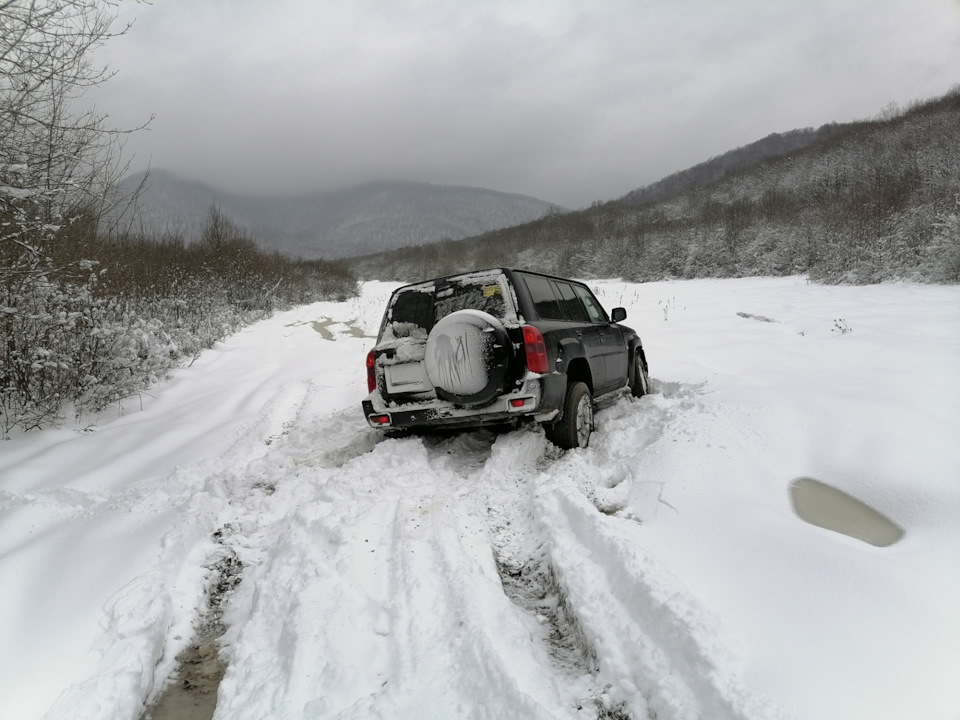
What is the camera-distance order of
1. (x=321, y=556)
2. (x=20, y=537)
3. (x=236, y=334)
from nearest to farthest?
(x=321, y=556) → (x=20, y=537) → (x=236, y=334)

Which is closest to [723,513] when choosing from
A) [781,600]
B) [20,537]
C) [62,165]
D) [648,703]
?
[781,600]

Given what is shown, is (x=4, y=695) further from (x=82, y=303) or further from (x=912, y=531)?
(x=82, y=303)

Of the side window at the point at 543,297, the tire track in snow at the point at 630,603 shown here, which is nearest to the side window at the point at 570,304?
the side window at the point at 543,297

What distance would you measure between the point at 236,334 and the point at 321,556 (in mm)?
11578

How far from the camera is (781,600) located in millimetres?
2197

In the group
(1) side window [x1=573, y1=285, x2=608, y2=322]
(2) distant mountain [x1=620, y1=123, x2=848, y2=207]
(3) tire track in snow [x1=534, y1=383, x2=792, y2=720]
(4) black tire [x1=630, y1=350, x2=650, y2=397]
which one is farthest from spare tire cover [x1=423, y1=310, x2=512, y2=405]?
(2) distant mountain [x1=620, y1=123, x2=848, y2=207]

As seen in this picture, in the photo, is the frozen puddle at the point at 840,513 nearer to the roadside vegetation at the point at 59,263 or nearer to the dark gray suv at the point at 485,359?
the dark gray suv at the point at 485,359

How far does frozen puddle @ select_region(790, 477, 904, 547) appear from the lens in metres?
2.72

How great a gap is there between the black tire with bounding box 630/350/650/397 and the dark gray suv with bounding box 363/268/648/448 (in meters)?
1.54

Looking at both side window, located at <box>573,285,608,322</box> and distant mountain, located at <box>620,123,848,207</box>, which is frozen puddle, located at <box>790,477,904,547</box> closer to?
side window, located at <box>573,285,608,322</box>

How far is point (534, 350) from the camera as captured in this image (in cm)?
403

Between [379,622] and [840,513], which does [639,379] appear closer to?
[840,513]

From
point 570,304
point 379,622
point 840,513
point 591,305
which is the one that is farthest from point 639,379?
point 379,622

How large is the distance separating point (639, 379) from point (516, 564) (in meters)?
4.28
